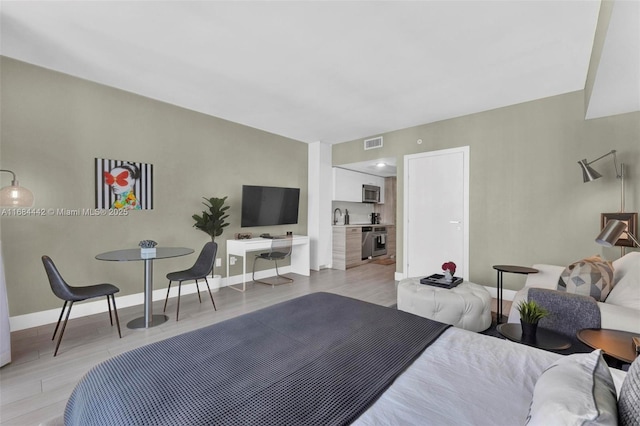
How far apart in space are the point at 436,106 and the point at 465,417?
155 inches

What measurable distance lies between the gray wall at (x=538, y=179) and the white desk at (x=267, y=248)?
2.74m

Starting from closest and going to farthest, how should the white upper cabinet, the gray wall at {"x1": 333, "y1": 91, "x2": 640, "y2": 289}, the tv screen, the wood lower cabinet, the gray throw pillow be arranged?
the gray throw pillow, the gray wall at {"x1": 333, "y1": 91, "x2": 640, "y2": 289}, the tv screen, the wood lower cabinet, the white upper cabinet

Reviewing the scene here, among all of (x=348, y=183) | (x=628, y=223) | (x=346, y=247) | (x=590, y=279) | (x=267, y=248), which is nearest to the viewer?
(x=590, y=279)

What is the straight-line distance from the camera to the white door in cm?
439

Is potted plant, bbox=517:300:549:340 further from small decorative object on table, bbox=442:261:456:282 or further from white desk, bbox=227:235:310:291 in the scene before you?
white desk, bbox=227:235:310:291

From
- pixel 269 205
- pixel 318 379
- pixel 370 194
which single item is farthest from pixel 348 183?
pixel 318 379

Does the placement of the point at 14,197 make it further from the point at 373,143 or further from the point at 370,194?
the point at 370,194

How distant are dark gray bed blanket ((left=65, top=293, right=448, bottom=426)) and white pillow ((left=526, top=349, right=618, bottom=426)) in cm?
49

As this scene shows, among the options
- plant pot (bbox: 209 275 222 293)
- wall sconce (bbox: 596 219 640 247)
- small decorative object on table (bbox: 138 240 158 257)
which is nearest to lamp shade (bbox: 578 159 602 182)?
wall sconce (bbox: 596 219 640 247)

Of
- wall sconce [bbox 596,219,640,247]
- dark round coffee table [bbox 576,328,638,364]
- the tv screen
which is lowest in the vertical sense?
dark round coffee table [bbox 576,328,638,364]

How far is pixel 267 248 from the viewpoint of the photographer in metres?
4.77

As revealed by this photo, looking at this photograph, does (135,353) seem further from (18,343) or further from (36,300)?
(36,300)

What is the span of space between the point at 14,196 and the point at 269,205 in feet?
10.3

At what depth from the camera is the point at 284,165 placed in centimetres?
554
